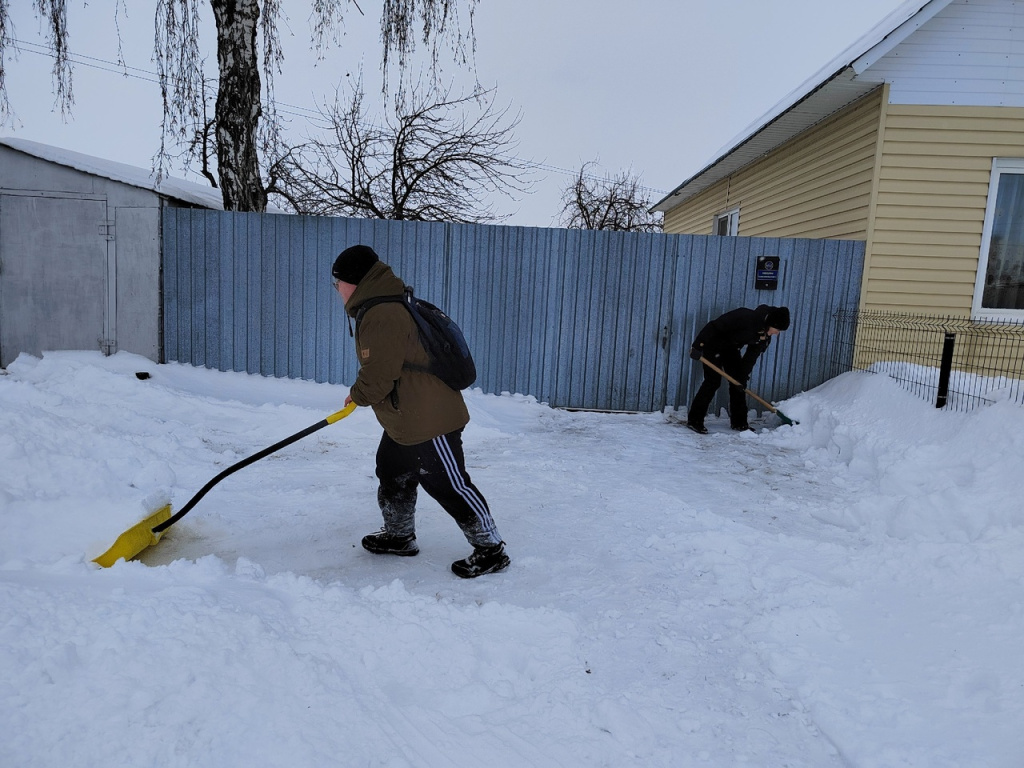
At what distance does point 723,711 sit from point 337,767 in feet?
4.71

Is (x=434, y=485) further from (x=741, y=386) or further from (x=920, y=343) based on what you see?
(x=920, y=343)

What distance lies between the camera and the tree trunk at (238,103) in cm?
A: 808

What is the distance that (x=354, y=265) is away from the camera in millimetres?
3336

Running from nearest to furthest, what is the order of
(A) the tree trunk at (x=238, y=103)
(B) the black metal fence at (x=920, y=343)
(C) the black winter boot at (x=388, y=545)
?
(C) the black winter boot at (x=388, y=545)
(B) the black metal fence at (x=920, y=343)
(A) the tree trunk at (x=238, y=103)

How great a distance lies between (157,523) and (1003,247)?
29.7 ft

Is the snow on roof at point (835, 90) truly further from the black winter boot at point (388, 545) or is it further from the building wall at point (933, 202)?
the black winter boot at point (388, 545)

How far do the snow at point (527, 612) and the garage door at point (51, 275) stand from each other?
2.41 metres

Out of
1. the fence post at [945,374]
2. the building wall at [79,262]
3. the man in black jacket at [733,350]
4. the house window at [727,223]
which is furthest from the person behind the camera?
the house window at [727,223]

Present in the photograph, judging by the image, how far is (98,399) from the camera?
641cm

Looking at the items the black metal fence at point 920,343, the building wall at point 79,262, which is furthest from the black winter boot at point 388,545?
the black metal fence at point 920,343

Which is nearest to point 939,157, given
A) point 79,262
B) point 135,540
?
point 135,540

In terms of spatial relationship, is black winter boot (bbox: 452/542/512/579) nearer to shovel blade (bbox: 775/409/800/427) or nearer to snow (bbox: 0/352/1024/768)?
snow (bbox: 0/352/1024/768)

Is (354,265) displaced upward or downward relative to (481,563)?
upward

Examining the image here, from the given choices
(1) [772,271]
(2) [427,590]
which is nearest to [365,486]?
(2) [427,590]
